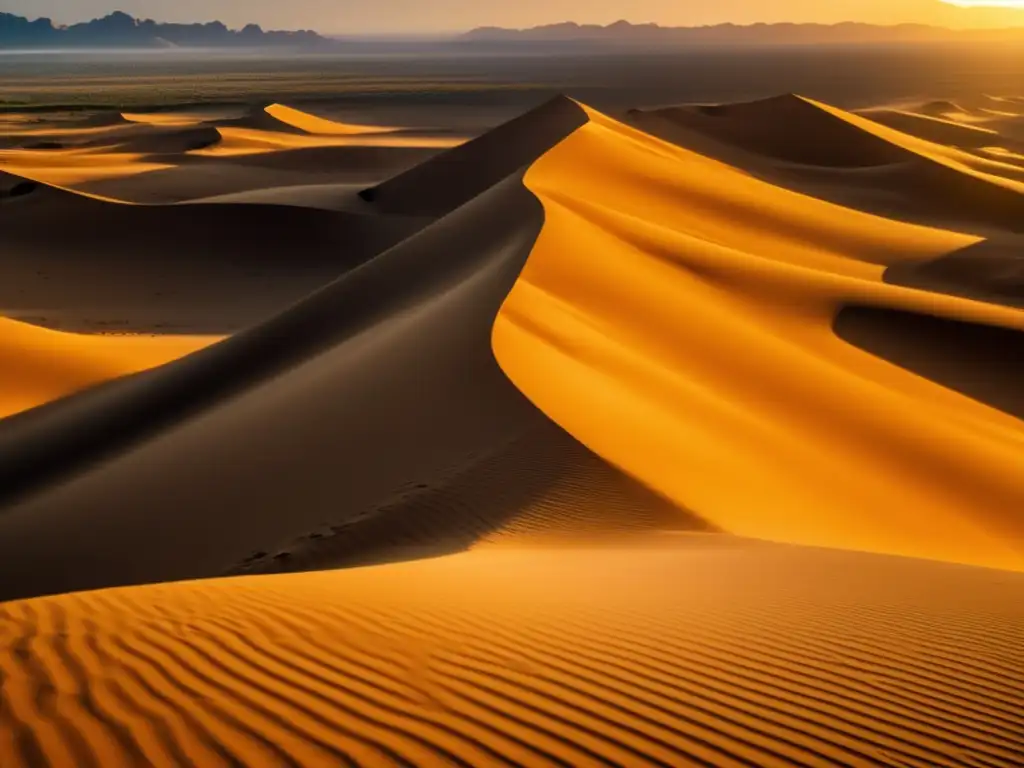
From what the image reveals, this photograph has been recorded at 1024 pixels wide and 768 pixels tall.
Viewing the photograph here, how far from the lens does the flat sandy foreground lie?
3467mm

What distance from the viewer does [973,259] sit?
2094cm

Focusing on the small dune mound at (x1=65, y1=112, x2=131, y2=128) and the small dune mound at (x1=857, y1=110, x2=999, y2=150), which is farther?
the small dune mound at (x1=65, y1=112, x2=131, y2=128)

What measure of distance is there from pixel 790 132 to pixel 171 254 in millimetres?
23803

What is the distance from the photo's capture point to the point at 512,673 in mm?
3773

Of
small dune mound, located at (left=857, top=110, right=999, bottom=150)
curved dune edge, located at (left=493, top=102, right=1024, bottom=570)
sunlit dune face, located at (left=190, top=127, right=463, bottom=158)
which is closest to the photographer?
curved dune edge, located at (left=493, top=102, right=1024, bottom=570)

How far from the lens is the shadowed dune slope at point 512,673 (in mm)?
3217

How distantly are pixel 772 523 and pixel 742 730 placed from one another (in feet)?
14.4

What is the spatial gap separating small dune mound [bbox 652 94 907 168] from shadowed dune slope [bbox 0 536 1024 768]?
34.1m

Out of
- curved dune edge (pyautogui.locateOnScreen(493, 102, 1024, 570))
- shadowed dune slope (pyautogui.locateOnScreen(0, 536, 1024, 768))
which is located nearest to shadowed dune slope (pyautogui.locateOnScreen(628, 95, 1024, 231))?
curved dune edge (pyautogui.locateOnScreen(493, 102, 1024, 570))

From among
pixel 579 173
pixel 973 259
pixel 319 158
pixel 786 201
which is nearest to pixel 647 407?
pixel 579 173

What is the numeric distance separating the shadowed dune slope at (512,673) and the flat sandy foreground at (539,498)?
0.02 meters

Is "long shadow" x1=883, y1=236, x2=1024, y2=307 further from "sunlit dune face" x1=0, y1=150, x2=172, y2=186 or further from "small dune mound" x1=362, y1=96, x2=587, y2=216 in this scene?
"sunlit dune face" x1=0, y1=150, x2=172, y2=186

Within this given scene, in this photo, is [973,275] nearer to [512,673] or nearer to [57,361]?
[57,361]

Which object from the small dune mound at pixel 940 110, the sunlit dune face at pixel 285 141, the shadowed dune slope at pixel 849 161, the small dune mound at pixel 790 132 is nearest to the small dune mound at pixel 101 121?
the sunlit dune face at pixel 285 141
